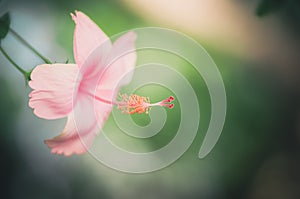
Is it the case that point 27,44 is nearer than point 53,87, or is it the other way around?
point 53,87

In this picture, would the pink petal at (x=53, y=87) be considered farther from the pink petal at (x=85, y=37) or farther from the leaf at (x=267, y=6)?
the leaf at (x=267, y=6)

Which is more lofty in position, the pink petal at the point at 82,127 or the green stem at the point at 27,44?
the green stem at the point at 27,44

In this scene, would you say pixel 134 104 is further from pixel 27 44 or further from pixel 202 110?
pixel 27 44

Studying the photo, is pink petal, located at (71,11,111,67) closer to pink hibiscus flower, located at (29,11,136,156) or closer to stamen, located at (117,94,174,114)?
pink hibiscus flower, located at (29,11,136,156)

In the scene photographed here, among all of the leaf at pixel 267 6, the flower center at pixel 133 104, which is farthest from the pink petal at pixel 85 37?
the leaf at pixel 267 6

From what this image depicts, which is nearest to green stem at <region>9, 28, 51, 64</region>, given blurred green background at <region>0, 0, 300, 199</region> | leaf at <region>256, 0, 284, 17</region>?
blurred green background at <region>0, 0, 300, 199</region>

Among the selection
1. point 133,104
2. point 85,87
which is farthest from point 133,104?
point 85,87
